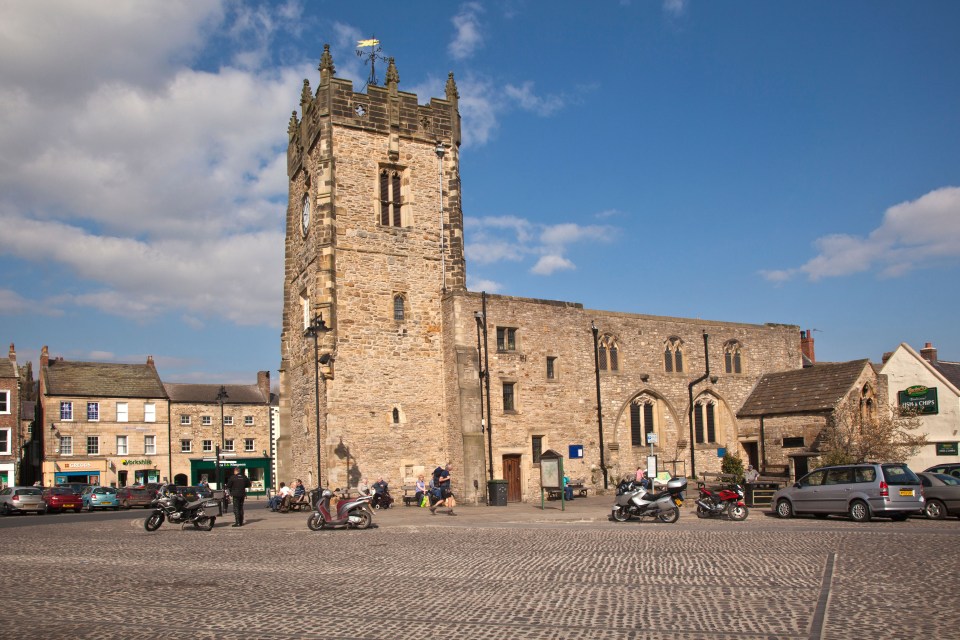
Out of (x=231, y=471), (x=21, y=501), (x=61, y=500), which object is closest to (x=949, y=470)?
(x=61, y=500)

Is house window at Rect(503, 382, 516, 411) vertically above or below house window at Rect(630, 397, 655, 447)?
above

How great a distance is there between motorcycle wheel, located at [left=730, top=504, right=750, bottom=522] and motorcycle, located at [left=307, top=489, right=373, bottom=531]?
9.24 metres

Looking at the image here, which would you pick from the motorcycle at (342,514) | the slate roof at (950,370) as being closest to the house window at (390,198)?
the motorcycle at (342,514)

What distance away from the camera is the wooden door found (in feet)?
103

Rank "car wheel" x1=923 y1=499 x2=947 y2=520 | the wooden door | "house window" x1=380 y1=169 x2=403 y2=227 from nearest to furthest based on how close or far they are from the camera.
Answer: "car wheel" x1=923 y1=499 x2=947 y2=520, the wooden door, "house window" x1=380 y1=169 x2=403 y2=227

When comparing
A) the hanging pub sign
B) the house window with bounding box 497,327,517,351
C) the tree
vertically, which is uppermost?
the house window with bounding box 497,327,517,351

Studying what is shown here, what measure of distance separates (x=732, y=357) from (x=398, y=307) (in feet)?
52.2

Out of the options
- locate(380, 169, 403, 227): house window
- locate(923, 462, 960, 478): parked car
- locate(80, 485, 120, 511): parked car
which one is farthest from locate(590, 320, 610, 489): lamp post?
locate(80, 485, 120, 511): parked car

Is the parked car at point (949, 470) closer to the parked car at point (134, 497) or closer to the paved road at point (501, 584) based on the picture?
the paved road at point (501, 584)

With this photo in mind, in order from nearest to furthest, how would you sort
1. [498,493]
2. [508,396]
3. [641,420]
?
1. [498,493]
2. [508,396]
3. [641,420]

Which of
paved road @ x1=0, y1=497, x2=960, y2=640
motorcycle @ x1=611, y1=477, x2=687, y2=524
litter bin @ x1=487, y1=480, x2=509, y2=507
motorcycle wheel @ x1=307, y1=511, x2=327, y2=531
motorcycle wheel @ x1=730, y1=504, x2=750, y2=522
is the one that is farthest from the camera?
litter bin @ x1=487, y1=480, x2=509, y2=507

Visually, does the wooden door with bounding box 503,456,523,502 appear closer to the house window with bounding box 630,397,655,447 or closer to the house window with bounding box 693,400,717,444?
the house window with bounding box 630,397,655,447

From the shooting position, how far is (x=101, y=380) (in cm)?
5472

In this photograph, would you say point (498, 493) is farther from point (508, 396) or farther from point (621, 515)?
point (621, 515)
